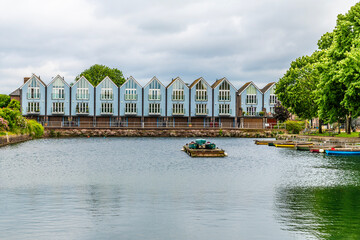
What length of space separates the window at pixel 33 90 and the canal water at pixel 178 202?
72.2 m

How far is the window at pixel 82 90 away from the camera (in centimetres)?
10825

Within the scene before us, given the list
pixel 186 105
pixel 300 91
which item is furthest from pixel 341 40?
pixel 186 105

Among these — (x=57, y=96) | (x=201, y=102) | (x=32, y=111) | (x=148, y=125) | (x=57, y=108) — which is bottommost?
(x=148, y=125)

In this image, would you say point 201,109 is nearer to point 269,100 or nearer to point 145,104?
point 145,104

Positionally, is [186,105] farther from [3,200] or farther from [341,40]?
[3,200]

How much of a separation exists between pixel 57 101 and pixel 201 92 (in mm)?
36985

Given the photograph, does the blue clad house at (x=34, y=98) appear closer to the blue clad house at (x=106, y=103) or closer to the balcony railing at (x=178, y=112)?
the blue clad house at (x=106, y=103)

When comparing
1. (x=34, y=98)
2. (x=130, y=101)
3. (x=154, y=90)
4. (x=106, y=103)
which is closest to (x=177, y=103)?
(x=154, y=90)

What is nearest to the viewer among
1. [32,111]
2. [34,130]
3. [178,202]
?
[178,202]

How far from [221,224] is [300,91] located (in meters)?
60.2

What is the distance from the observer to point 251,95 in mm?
114812

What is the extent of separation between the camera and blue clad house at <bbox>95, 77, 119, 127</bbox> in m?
109

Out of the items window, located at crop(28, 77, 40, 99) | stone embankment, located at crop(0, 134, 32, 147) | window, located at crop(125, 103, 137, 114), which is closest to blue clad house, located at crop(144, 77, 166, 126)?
window, located at crop(125, 103, 137, 114)

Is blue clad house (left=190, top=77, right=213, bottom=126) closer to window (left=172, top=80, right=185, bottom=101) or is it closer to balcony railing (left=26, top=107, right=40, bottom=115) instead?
window (left=172, top=80, right=185, bottom=101)
